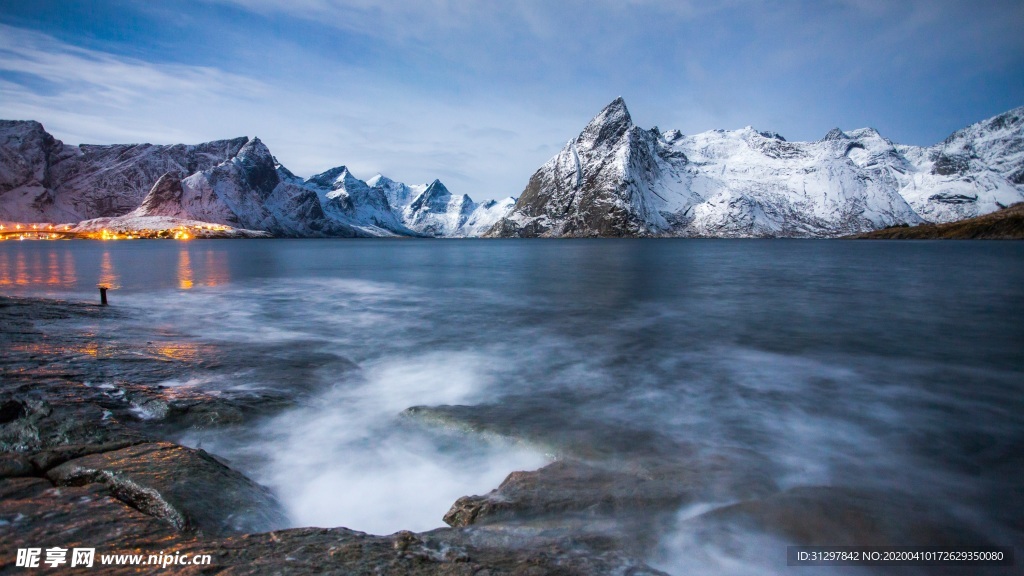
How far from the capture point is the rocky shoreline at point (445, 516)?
3615 mm

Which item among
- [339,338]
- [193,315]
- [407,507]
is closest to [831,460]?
[407,507]

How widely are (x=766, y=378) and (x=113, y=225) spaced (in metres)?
258

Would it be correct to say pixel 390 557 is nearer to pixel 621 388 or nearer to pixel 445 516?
pixel 445 516

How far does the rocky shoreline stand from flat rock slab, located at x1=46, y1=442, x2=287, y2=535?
2cm

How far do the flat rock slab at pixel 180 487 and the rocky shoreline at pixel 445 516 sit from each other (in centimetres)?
2

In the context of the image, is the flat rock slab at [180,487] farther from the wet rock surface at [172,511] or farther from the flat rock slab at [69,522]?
the flat rock slab at [69,522]

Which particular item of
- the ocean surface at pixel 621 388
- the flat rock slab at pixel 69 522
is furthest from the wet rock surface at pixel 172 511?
the ocean surface at pixel 621 388

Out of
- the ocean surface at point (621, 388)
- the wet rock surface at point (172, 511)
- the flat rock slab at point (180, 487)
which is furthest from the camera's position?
the ocean surface at point (621, 388)

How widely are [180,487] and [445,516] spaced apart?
266cm

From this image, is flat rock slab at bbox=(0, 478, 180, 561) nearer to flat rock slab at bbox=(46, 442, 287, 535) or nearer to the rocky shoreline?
the rocky shoreline

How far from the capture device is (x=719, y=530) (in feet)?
16.0

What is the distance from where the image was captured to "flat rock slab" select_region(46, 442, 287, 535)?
4.34m

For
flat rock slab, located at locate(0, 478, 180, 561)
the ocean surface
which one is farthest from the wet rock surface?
the ocean surface

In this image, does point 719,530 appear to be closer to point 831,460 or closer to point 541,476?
point 541,476
